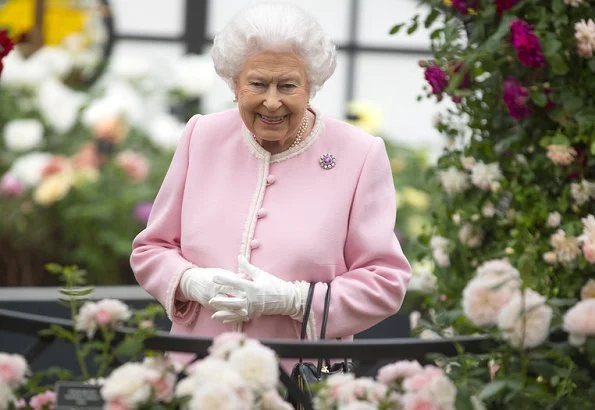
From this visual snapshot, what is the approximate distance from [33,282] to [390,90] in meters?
2.69

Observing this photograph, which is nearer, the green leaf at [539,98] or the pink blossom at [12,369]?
the pink blossom at [12,369]

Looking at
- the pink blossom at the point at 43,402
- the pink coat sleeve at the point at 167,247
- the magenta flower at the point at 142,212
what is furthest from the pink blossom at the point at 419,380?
the magenta flower at the point at 142,212

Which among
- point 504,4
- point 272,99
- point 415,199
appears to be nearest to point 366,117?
point 415,199

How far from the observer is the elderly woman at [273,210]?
9.09 feet

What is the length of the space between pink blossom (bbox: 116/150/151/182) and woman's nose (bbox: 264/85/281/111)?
3.17m

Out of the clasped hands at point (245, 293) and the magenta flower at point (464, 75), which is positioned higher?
the magenta flower at point (464, 75)

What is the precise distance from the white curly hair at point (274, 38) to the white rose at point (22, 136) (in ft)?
10.8

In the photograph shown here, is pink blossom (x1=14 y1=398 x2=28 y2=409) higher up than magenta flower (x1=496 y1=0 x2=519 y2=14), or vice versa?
magenta flower (x1=496 y1=0 x2=519 y2=14)

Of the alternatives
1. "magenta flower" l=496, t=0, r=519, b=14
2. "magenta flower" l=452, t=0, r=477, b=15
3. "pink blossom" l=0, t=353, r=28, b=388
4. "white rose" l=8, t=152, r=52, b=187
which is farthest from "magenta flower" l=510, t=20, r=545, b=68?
"white rose" l=8, t=152, r=52, b=187

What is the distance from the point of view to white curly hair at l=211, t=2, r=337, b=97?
2762mm

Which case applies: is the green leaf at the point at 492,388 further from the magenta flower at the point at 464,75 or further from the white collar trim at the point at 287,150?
the magenta flower at the point at 464,75

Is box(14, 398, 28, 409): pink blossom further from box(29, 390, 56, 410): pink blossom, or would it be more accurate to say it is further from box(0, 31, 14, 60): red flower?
box(0, 31, 14, 60): red flower

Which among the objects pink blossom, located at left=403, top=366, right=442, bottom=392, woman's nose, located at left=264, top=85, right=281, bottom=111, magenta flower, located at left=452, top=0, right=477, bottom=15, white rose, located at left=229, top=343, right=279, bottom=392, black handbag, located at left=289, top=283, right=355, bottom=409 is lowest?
→ black handbag, located at left=289, top=283, right=355, bottom=409

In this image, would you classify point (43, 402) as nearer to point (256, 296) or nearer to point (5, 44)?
point (256, 296)
